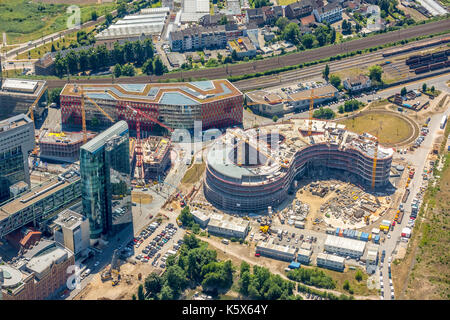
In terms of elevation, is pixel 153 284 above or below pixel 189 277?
above

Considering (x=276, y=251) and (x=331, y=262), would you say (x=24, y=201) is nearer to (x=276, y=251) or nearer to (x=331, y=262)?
(x=276, y=251)

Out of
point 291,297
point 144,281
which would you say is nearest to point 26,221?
point 144,281

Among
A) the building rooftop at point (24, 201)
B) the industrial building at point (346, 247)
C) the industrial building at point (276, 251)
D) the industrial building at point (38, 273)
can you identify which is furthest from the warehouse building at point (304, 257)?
the building rooftop at point (24, 201)

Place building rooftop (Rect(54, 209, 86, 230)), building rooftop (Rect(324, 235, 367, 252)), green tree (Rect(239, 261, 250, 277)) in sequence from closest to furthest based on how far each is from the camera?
green tree (Rect(239, 261, 250, 277)) → building rooftop (Rect(54, 209, 86, 230)) → building rooftop (Rect(324, 235, 367, 252))

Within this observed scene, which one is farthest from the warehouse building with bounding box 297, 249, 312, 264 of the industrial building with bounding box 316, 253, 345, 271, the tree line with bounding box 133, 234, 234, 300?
the tree line with bounding box 133, 234, 234, 300

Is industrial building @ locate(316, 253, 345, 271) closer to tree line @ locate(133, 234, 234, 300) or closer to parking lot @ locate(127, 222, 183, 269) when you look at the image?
tree line @ locate(133, 234, 234, 300)

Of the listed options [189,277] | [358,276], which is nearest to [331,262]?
[358,276]
